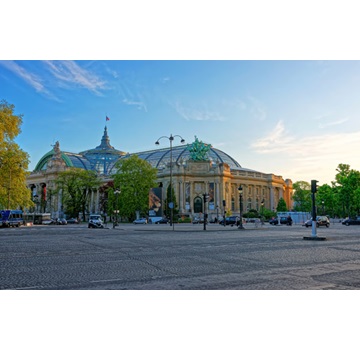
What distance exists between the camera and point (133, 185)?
82812 millimetres

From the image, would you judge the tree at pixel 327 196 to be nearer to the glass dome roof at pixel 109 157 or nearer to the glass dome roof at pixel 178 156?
the glass dome roof at pixel 109 157

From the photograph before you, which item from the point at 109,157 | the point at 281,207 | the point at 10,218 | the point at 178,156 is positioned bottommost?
the point at 10,218

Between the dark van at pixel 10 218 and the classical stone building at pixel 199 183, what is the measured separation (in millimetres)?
31001

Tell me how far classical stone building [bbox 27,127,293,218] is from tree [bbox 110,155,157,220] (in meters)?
8.79

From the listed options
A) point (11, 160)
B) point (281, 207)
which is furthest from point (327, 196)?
point (11, 160)

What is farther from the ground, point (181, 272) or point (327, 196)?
point (327, 196)

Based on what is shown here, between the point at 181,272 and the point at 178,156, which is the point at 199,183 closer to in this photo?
the point at 178,156

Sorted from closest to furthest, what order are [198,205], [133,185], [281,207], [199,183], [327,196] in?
[133,185]
[327,196]
[198,205]
[199,183]
[281,207]

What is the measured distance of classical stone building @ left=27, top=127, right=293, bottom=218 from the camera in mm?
106250

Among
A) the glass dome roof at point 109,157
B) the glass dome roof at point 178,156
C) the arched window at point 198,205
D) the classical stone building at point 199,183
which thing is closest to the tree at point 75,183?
the classical stone building at point 199,183

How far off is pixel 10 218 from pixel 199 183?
61734 millimetres

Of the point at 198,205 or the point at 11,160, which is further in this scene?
the point at 198,205

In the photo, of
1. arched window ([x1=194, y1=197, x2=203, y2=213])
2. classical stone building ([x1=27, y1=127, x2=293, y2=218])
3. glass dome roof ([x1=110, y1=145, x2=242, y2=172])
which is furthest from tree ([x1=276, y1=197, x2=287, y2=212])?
arched window ([x1=194, y1=197, x2=203, y2=213])

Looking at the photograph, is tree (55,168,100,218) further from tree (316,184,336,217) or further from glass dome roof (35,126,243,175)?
tree (316,184,336,217)
